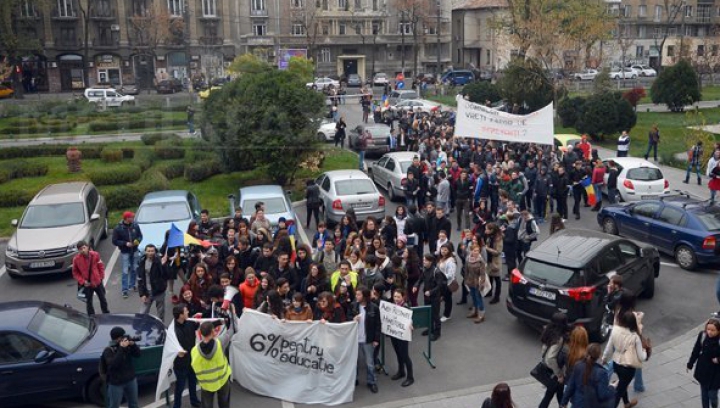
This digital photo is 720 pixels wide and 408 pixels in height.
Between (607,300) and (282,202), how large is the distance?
933 cm

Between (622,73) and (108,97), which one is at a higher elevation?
(622,73)

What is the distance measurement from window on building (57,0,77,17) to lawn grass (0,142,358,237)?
44005 mm

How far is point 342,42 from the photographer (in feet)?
246

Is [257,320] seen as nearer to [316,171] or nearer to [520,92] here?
[316,171]

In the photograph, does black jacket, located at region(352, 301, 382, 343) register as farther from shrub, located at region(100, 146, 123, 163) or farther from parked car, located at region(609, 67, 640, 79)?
parked car, located at region(609, 67, 640, 79)

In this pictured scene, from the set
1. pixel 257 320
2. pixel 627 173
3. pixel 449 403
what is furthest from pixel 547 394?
pixel 627 173

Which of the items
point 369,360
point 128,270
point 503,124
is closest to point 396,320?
point 369,360

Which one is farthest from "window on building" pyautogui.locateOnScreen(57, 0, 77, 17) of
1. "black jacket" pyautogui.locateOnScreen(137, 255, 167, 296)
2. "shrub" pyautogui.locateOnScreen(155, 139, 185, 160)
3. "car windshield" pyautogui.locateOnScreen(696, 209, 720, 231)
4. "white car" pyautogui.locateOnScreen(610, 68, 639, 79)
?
"car windshield" pyautogui.locateOnScreen(696, 209, 720, 231)

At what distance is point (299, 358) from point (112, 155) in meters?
21.0

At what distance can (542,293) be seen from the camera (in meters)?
11.8

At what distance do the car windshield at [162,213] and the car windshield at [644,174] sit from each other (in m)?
12.5

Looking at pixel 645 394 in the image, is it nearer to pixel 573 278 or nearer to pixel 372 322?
pixel 573 278

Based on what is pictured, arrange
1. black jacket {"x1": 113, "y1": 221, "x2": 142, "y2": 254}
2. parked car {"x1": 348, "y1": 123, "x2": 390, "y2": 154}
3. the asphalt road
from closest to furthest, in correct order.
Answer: the asphalt road → black jacket {"x1": 113, "y1": 221, "x2": 142, "y2": 254} → parked car {"x1": 348, "y1": 123, "x2": 390, "y2": 154}

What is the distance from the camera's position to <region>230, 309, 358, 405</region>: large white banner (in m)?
10.5
